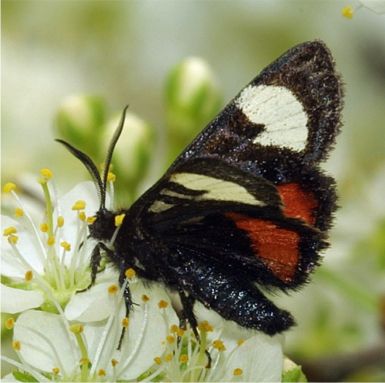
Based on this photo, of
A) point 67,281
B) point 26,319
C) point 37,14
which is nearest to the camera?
point 26,319

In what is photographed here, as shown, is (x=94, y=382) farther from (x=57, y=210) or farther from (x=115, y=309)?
(x=57, y=210)

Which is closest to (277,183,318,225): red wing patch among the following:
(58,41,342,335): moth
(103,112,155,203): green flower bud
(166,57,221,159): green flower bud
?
(58,41,342,335): moth

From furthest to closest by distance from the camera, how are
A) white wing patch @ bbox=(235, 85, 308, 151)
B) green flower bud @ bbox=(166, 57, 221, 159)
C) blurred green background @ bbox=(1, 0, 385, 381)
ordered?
blurred green background @ bbox=(1, 0, 385, 381), green flower bud @ bbox=(166, 57, 221, 159), white wing patch @ bbox=(235, 85, 308, 151)

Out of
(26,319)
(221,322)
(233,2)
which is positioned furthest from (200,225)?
(233,2)

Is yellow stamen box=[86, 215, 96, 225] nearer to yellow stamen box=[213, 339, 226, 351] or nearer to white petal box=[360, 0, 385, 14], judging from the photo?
yellow stamen box=[213, 339, 226, 351]

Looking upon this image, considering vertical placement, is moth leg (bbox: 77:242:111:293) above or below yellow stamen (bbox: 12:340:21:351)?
above

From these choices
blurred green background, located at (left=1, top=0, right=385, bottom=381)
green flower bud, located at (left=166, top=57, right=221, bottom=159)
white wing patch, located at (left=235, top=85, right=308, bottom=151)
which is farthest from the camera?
blurred green background, located at (left=1, top=0, right=385, bottom=381)
